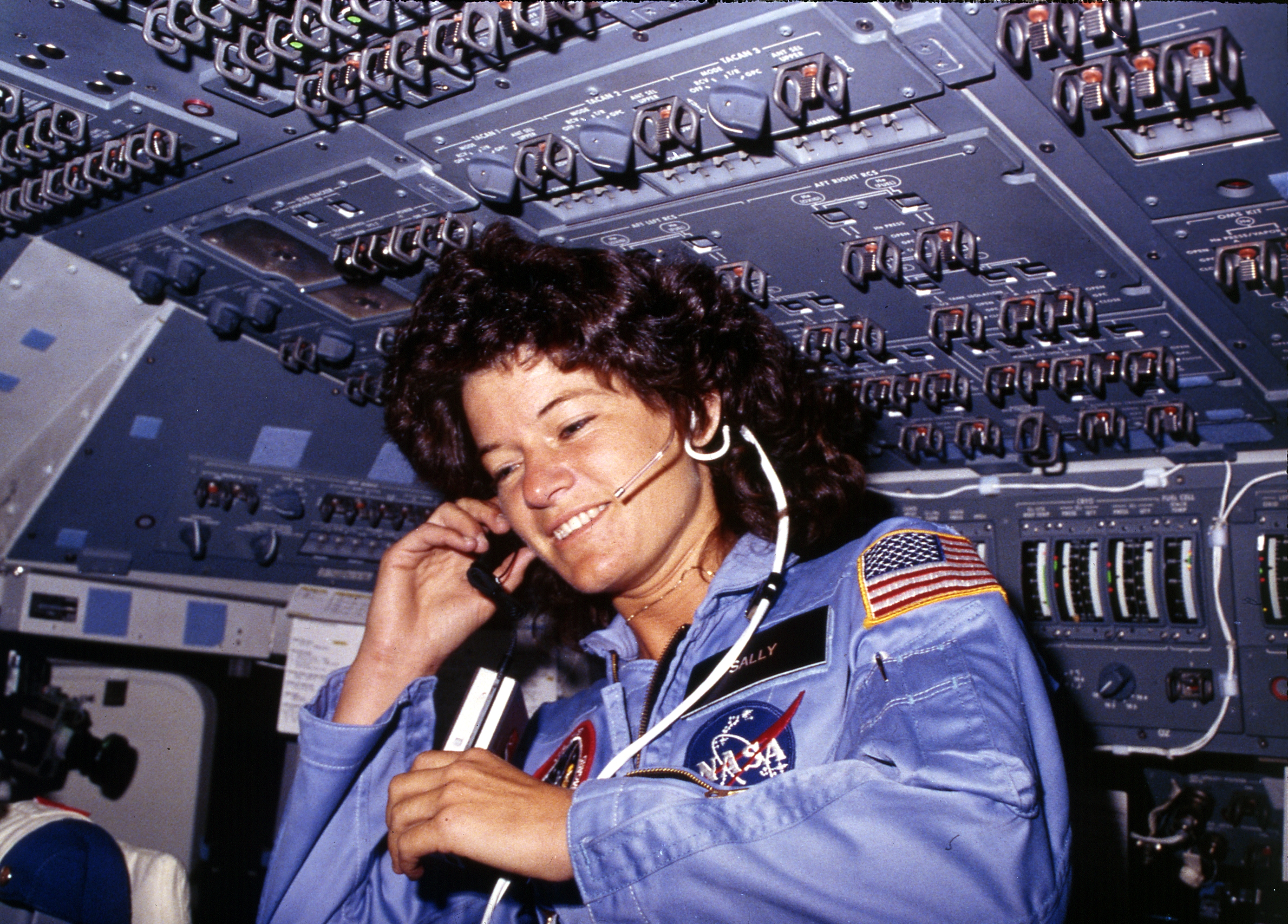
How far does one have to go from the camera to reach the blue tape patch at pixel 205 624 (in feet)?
11.6

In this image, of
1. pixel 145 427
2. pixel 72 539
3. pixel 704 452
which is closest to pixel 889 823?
pixel 704 452

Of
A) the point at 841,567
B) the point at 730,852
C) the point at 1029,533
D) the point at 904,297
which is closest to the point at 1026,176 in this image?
the point at 904,297

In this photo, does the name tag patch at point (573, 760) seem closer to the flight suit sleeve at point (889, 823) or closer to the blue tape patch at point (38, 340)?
the flight suit sleeve at point (889, 823)

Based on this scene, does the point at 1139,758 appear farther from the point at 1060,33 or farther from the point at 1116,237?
the point at 1060,33

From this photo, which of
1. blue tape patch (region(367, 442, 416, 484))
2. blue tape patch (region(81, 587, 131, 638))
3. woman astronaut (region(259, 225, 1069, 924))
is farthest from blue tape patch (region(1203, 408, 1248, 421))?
blue tape patch (region(81, 587, 131, 638))

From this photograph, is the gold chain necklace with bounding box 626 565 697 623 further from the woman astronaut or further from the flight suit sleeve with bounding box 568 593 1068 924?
the flight suit sleeve with bounding box 568 593 1068 924

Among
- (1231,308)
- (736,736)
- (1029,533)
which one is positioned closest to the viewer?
(736,736)

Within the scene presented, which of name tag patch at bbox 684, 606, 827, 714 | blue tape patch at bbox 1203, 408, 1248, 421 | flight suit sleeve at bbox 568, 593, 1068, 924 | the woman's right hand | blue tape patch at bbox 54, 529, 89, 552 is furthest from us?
blue tape patch at bbox 54, 529, 89, 552

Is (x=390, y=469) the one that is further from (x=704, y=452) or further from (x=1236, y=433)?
(x=1236, y=433)

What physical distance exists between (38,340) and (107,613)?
129 centimetres

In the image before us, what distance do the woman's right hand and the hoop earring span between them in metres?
0.51

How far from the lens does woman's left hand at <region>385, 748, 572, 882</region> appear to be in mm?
1021

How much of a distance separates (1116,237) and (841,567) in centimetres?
73

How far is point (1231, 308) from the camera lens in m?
1.62
